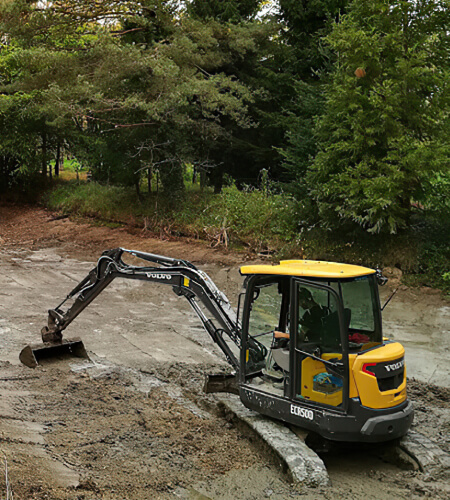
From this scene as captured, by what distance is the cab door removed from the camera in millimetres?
6453

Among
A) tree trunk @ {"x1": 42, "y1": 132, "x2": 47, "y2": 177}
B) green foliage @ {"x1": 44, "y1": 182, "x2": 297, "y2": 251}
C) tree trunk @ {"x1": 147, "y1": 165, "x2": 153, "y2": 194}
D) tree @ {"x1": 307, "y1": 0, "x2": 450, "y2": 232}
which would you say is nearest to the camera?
tree @ {"x1": 307, "y1": 0, "x2": 450, "y2": 232}

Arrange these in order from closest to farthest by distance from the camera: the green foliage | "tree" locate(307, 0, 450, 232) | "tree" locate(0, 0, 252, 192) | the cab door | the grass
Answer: the cab door < "tree" locate(307, 0, 450, 232) < the grass < the green foliage < "tree" locate(0, 0, 252, 192)

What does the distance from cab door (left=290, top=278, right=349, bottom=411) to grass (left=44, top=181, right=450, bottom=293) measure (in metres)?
9.80

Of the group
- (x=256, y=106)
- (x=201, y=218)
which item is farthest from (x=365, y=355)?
(x=256, y=106)

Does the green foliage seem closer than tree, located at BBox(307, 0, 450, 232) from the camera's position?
No

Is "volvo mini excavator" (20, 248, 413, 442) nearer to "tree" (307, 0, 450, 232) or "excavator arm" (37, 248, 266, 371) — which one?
"excavator arm" (37, 248, 266, 371)

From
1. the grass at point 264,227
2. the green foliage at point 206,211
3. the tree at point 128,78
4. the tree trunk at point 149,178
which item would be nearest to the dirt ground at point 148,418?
the grass at point 264,227

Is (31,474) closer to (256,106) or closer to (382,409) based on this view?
(382,409)

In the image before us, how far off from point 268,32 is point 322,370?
2010cm

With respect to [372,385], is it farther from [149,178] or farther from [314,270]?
[149,178]

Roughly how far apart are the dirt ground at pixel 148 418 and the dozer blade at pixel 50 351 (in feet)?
0.57

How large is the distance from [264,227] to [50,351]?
1125 cm

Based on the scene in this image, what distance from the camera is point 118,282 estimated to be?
1652 cm

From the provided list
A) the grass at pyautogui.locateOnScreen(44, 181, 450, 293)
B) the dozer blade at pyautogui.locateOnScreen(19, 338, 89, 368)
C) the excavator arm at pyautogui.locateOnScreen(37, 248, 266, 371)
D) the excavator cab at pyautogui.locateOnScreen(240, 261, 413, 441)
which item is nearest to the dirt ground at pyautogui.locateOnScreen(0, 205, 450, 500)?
the dozer blade at pyautogui.locateOnScreen(19, 338, 89, 368)
